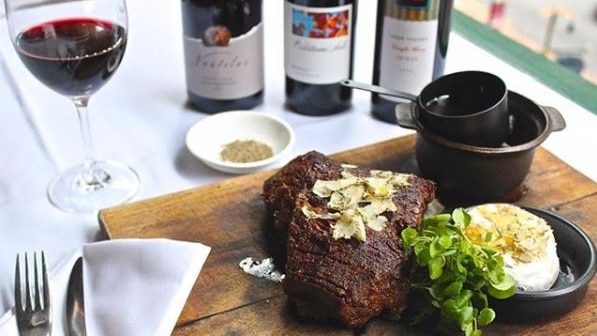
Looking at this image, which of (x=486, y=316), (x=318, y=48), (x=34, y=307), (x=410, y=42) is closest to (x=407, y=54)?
(x=410, y=42)

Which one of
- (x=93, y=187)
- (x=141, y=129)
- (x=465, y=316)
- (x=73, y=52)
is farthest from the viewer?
(x=141, y=129)

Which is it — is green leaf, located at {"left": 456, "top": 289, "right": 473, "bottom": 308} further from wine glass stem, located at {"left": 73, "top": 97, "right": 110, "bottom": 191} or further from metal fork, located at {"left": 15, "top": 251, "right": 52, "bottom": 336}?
wine glass stem, located at {"left": 73, "top": 97, "right": 110, "bottom": 191}

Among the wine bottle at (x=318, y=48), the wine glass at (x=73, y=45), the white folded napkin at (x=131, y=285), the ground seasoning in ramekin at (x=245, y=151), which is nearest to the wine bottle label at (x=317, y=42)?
the wine bottle at (x=318, y=48)

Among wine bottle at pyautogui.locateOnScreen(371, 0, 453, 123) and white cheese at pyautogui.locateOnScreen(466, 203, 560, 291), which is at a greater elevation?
wine bottle at pyautogui.locateOnScreen(371, 0, 453, 123)

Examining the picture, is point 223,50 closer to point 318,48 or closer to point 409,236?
point 318,48

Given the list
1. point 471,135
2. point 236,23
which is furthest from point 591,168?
point 236,23

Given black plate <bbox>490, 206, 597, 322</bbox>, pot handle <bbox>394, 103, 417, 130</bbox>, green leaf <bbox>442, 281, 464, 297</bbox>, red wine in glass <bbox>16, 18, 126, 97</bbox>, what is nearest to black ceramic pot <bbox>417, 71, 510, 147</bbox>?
pot handle <bbox>394, 103, 417, 130</bbox>
